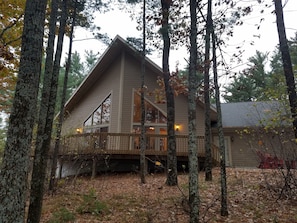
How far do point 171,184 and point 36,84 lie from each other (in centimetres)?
599

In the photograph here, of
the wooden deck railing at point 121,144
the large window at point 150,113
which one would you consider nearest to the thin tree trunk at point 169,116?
the wooden deck railing at point 121,144

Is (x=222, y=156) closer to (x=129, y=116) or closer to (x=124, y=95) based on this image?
(x=129, y=116)

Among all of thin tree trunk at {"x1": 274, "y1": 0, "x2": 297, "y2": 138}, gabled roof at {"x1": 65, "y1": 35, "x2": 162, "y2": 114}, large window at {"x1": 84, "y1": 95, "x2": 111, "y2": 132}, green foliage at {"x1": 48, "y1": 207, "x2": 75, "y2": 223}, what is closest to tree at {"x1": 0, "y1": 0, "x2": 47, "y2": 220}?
green foliage at {"x1": 48, "y1": 207, "x2": 75, "y2": 223}

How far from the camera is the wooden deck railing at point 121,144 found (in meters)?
9.75

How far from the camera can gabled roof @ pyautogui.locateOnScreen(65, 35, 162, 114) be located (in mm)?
12462

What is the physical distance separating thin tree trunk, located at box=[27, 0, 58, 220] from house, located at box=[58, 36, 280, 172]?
551 centimetres

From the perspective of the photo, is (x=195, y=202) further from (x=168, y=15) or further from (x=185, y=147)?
(x=185, y=147)

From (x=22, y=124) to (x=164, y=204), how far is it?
13.9 ft

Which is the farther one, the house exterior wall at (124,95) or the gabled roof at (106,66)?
the house exterior wall at (124,95)

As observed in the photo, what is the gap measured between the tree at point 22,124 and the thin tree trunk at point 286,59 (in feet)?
18.3

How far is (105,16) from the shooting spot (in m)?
8.70

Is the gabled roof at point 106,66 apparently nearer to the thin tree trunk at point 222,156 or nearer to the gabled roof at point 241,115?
the gabled roof at point 241,115

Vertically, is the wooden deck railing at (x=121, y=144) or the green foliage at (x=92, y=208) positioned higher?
the wooden deck railing at (x=121, y=144)

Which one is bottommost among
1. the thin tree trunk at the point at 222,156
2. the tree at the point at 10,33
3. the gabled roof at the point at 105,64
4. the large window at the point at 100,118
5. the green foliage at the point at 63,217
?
the green foliage at the point at 63,217
